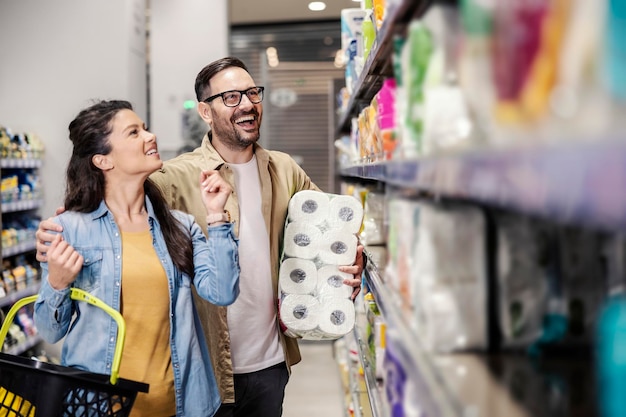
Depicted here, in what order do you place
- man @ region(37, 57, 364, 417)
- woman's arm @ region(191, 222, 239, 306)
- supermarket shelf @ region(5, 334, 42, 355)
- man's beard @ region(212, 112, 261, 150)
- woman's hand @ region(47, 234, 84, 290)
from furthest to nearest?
supermarket shelf @ region(5, 334, 42, 355)
man's beard @ region(212, 112, 261, 150)
man @ region(37, 57, 364, 417)
woman's arm @ region(191, 222, 239, 306)
woman's hand @ region(47, 234, 84, 290)

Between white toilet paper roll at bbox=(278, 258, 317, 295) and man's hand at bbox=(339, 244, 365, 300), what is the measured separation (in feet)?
0.40

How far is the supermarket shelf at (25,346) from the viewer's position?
4758 millimetres

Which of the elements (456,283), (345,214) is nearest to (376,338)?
(345,214)

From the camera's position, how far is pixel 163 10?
Answer: 5.69 metres

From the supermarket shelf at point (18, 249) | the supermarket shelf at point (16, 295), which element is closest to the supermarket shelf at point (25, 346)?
the supermarket shelf at point (16, 295)

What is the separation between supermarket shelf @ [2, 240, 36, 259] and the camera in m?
4.86

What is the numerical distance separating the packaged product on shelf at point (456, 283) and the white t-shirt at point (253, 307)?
172 centimetres

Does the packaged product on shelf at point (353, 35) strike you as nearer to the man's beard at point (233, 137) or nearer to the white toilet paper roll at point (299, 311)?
the man's beard at point (233, 137)

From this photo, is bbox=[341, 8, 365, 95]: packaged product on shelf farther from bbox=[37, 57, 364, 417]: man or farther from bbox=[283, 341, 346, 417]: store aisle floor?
bbox=[283, 341, 346, 417]: store aisle floor

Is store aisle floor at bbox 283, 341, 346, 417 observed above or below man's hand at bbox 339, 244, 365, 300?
below

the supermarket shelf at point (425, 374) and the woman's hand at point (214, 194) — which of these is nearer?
the supermarket shelf at point (425, 374)

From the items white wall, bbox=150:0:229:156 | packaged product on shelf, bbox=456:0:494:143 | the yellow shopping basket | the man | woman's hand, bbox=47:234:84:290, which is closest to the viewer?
packaged product on shelf, bbox=456:0:494:143

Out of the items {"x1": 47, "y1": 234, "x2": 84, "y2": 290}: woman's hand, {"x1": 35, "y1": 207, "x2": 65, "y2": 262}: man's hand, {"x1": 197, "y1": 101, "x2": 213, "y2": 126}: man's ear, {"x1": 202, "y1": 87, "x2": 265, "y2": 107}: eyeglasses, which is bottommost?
{"x1": 47, "y1": 234, "x2": 84, "y2": 290}: woman's hand

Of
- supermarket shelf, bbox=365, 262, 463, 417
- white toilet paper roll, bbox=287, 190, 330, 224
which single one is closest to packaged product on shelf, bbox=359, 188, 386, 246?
white toilet paper roll, bbox=287, 190, 330, 224
